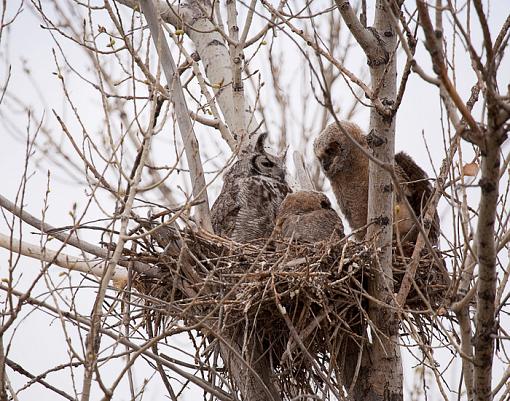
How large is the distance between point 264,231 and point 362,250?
144 centimetres

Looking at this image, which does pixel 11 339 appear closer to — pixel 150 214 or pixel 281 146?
pixel 150 214

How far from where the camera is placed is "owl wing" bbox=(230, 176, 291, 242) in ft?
17.7

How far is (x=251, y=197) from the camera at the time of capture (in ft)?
18.2

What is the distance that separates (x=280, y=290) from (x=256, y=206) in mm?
1510

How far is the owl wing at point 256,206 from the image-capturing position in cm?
539

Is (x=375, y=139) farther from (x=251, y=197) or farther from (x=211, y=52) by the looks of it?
(x=211, y=52)

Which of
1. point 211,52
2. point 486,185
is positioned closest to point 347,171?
point 211,52

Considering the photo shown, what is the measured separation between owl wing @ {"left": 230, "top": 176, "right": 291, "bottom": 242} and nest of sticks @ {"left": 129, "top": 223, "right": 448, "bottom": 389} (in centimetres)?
88

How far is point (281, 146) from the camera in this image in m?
8.09

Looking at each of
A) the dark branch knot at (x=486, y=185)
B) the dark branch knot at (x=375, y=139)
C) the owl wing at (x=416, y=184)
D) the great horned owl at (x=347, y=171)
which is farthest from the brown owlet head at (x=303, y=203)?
the dark branch knot at (x=486, y=185)

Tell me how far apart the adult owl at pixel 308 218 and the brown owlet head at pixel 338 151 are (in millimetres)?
307

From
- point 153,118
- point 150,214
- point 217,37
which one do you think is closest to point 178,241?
point 150,214

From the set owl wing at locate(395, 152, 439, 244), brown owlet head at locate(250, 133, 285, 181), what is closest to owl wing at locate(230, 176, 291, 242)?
brown owlet head at locate(250, 133, 285, 181)

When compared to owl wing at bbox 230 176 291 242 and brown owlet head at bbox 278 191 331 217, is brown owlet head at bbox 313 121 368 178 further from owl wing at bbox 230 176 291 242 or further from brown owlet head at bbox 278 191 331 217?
owl wing at bbox 230 176 291 242
